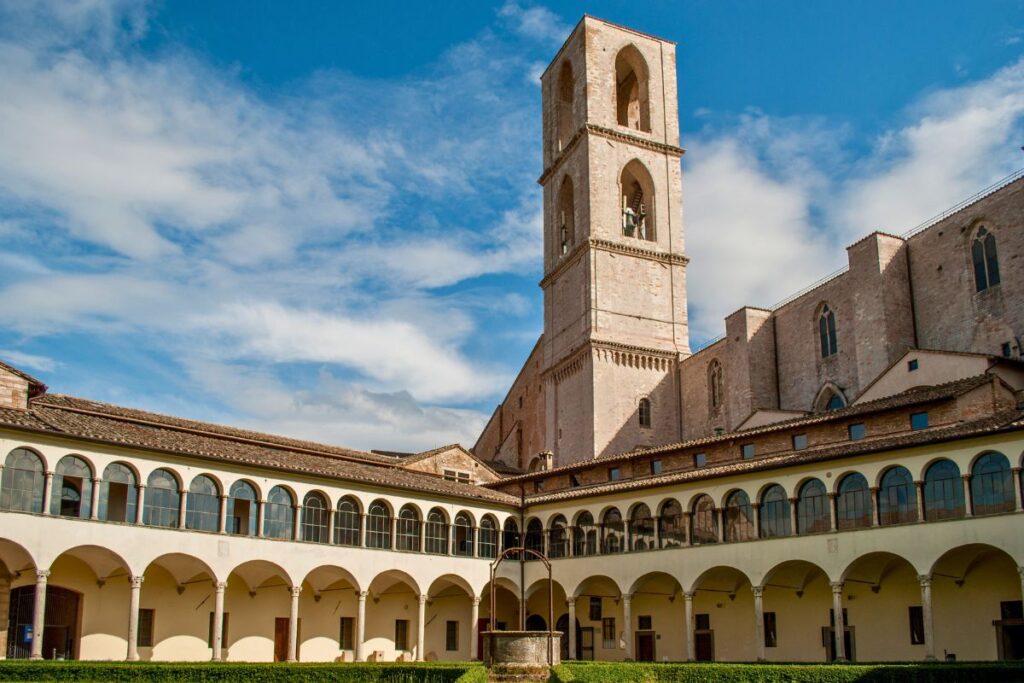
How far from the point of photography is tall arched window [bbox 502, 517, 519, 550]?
42044 millimetres

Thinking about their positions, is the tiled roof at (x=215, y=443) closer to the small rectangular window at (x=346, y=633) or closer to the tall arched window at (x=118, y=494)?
the tall arched window at (x=118, y=494)

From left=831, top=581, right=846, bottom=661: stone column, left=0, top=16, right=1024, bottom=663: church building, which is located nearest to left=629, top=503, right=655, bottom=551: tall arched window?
left=0, top=16, right=1024, bottom=663: church building

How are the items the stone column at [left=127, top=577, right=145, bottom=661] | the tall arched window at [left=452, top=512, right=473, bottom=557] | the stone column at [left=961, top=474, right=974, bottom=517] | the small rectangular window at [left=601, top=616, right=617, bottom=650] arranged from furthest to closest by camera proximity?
the small rectangular window at [left=601, top=616, right=617, bottom=650]
the tall arched window at [left=452, top=512, right=473, bottom=557]
the stone column at [left=127, top=577, right=145, bottom=661]
the stone column at [left=961, top=474, right=974, bottom=517]

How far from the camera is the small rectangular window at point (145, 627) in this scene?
109 ft

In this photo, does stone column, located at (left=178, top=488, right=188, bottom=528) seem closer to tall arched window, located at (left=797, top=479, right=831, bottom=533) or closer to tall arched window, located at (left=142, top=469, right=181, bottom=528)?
tall arched window, located at (left=142, top=469, right=181, bottom=528)

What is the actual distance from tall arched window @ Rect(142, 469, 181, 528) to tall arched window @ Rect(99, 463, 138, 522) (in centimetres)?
41

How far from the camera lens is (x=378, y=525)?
37625mm

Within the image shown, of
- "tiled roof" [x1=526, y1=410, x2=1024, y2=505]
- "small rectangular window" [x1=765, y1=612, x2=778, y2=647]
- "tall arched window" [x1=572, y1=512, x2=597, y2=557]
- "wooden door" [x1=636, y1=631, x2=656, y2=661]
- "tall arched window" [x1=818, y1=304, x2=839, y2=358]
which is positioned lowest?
"wooden door" [x1=636, y1=631, x2=656, y2=661]

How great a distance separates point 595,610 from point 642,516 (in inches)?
227

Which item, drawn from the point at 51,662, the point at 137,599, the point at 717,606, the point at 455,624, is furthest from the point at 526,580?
the point at 51,662

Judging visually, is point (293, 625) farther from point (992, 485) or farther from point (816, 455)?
point (992, 485)

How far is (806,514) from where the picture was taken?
3247 cm

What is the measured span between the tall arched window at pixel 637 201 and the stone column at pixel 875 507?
93.3ft

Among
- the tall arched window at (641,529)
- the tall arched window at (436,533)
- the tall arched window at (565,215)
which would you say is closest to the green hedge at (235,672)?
the tall arched window at (436,533)
